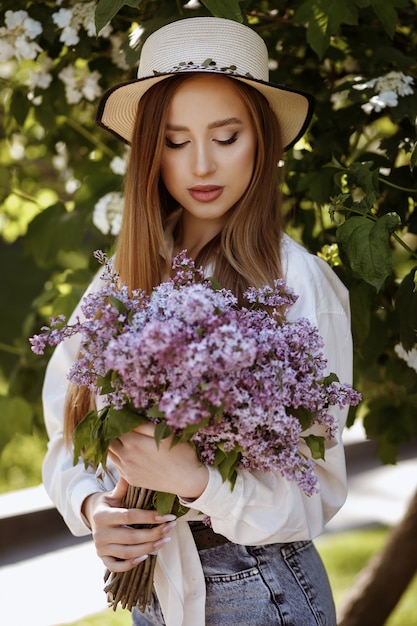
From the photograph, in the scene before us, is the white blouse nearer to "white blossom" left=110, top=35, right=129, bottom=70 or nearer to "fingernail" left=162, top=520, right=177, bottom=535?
"fingernail" left=162, top=520, right=177, bottom=535

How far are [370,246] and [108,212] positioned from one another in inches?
37.4

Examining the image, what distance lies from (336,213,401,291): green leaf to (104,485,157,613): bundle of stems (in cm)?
62

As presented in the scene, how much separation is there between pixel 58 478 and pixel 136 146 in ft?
2.50

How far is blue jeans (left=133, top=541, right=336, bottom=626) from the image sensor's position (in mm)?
1711

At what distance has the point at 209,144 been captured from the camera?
182cm

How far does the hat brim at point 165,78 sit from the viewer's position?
6.08 feet

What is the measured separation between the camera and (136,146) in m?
1.94

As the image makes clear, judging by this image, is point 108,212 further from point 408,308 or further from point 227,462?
point 227,462

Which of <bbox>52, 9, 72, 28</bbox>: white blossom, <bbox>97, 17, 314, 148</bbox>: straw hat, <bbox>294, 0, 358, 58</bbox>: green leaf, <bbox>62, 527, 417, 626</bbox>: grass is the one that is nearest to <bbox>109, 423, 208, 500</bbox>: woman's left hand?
<bbox>97, 17, 314, 148</bbox>: straw hat

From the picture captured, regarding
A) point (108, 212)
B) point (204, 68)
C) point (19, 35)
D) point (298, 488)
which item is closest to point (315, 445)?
point (298, 488)

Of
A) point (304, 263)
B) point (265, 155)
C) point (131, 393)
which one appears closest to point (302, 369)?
point (131, 393)

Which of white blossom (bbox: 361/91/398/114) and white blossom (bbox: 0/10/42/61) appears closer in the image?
white blossom (bbox: 361/91/398/114)

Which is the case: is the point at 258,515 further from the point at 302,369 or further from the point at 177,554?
the point at 302,369

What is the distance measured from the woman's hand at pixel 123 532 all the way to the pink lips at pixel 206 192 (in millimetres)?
620
